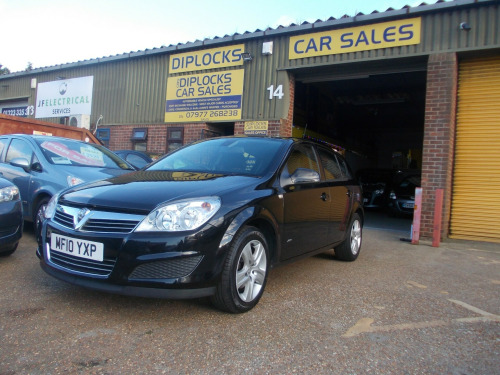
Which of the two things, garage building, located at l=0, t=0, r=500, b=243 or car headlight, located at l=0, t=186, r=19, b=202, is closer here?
car headlight, located at l=0, t=186, r=19, b=202

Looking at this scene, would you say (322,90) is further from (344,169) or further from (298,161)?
(298,161)

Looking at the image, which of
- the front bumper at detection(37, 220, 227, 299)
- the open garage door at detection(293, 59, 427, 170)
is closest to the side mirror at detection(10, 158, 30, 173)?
the front bumper at detection(37, 220, 227, 299)

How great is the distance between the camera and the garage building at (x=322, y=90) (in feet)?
25.6

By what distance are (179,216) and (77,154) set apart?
12.5 ft

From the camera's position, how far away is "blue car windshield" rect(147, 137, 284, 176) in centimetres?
381

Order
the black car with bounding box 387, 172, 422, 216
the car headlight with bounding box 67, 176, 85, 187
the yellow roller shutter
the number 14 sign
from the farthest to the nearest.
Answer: the black car with bounding box 387, 172, 422, 216 < the number 14 sign < the yellow roller shutter < the car headlight with bounding box 67, 176, 85, 187

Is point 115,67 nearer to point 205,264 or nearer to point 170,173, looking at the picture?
point 170,173

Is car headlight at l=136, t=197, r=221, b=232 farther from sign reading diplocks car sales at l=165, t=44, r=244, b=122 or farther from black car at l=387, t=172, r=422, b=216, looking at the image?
black car at l=387, t=172, r=422, b=216

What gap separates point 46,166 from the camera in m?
5.43

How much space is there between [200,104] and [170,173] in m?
7.72

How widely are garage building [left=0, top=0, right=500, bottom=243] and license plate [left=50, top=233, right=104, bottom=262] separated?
6606 mm

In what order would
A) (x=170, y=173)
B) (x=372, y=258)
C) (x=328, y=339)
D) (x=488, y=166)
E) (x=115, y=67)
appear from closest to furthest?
(x=328, y=339)
(x=170, y=173)
(x=372, y=258)
(x=488, y=166)
(x=115, y=67)

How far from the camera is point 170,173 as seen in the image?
12.5ft

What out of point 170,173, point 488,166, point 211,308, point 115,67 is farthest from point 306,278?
point 115,67
